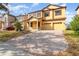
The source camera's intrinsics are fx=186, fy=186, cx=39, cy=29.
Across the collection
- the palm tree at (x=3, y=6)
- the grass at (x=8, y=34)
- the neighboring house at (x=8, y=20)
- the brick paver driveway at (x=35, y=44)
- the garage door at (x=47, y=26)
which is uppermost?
the palm tree at (x=3, y=6)

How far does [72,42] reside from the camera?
A: 1.87m

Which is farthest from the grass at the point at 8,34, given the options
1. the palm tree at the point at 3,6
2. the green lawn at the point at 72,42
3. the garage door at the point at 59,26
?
the green lawn at the point at 72,42

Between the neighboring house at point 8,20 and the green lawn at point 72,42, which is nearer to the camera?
the green lawn at point 72,42

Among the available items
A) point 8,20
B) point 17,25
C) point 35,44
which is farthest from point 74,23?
point 8,20

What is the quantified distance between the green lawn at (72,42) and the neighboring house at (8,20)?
0.57m

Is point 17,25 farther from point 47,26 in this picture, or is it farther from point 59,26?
point 59,26

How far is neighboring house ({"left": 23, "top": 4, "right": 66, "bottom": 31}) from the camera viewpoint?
1914mm

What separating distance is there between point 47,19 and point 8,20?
41cm

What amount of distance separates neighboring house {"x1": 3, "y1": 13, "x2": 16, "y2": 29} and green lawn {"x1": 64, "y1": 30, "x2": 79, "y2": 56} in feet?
1.86

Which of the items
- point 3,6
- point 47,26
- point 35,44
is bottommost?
point 35,44

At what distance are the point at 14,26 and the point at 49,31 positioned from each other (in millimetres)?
369

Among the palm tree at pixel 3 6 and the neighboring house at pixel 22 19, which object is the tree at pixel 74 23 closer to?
the neighboring house at pixel 22 19

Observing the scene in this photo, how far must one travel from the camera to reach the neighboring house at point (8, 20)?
1.93m

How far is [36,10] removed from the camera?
1.93m
